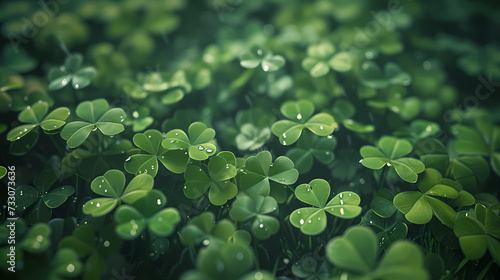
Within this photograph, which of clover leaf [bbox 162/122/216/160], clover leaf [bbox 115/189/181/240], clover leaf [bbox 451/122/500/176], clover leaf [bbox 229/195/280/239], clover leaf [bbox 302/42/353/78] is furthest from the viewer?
clover leaf [bbox 302/42/353/78]

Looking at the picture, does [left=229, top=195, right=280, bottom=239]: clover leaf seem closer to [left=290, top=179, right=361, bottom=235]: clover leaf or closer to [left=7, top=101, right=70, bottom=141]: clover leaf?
[left=290, top=179, right=361, bottom=235]: clover leaf

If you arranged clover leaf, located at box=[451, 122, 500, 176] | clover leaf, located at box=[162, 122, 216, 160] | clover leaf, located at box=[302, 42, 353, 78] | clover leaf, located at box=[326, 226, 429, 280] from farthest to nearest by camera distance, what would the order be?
clover leaf, located at box=[302, 42, 353, 78]
clover leaf, located at box=[451, 122, 500, 176]
clover leaf, located at box=[162, 122, 216, 160]
clover leaf, located at box=[326, 226, 429, 280]

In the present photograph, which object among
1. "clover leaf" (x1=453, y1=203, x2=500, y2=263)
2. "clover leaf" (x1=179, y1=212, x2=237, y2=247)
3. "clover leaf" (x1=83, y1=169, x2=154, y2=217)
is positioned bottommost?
"clover leaf" (x1=453, y1=203, x2=500, y2=263)

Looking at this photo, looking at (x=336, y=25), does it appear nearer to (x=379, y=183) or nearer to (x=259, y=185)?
(x=379, y=183)

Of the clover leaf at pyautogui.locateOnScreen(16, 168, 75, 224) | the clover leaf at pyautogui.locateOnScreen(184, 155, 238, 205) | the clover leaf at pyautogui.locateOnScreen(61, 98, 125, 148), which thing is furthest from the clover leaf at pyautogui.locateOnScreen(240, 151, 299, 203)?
the clover leaf at pyautogui.locateOnScreen(16, 168, 75, 224)

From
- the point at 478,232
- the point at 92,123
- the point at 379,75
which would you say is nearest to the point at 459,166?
the point at 478,232
